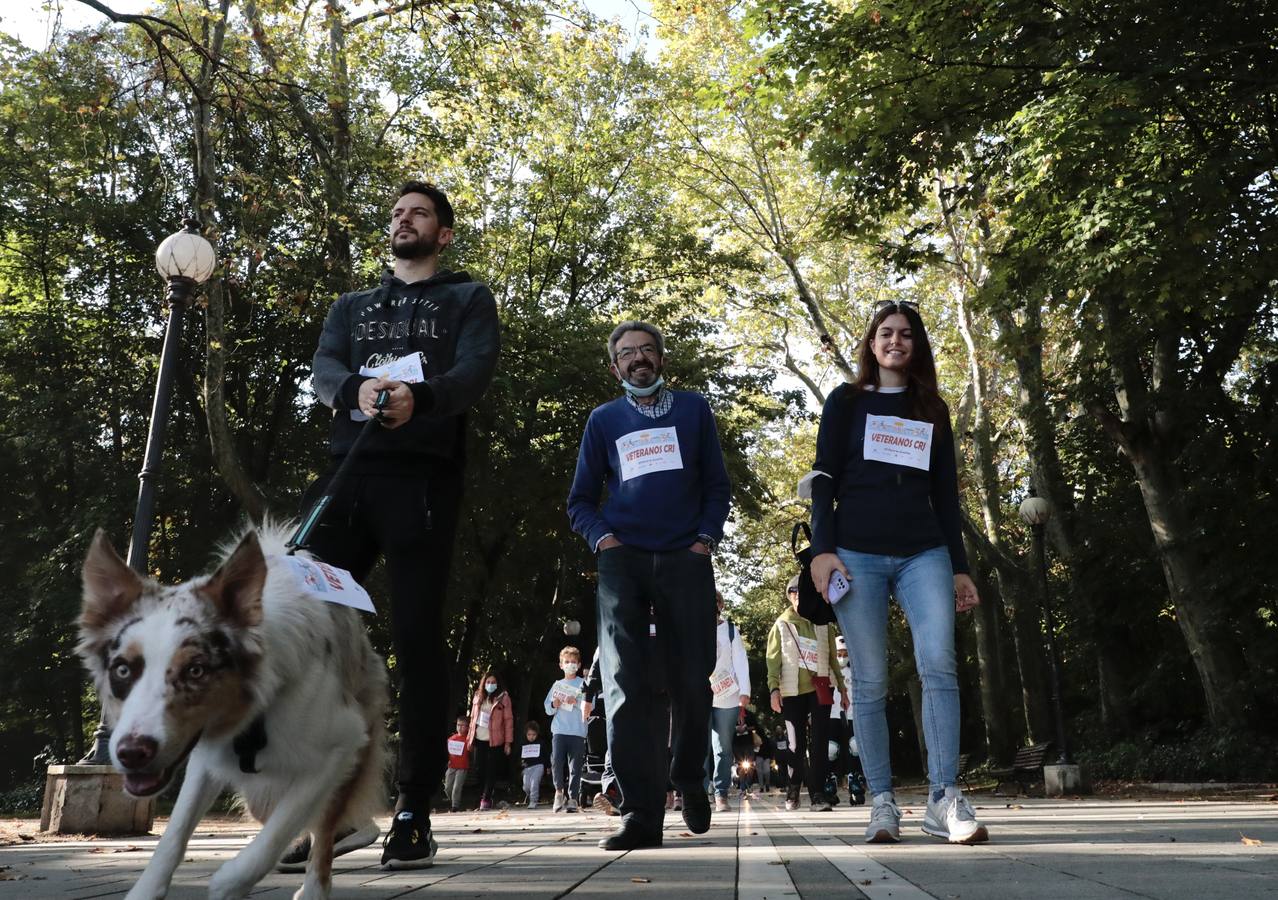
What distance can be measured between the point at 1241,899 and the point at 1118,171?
1216 cm

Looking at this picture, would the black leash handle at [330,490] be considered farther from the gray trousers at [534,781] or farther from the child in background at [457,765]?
the gray trousers at [534,781]

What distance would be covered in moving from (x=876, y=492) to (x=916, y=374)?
0.70 metres

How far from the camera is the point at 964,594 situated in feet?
21.0

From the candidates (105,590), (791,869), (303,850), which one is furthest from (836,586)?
(105,590)

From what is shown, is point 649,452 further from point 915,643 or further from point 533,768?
point 533,768

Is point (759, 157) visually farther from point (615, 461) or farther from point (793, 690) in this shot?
point (615, 461)

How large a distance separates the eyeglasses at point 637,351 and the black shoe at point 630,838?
228 cm

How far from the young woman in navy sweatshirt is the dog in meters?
3.38

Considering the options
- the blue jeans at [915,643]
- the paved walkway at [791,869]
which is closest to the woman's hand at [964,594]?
the blue jeans at [915,643]

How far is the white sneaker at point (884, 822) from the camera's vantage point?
6.07 m

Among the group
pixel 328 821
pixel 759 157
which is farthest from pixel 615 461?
pixel 759 157

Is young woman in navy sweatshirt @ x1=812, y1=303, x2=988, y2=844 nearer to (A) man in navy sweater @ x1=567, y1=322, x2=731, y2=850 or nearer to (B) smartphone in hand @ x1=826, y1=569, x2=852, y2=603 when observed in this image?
(B) smartphone in hand @ x1=826, y1=569, x2=852, y2=603

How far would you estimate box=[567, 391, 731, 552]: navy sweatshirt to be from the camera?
20.2 feet

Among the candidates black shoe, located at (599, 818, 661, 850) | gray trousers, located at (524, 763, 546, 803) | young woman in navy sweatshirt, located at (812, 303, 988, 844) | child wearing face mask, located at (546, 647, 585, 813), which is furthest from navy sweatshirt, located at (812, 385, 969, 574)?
gray trousers, located at (524, 763, 546, 803)
